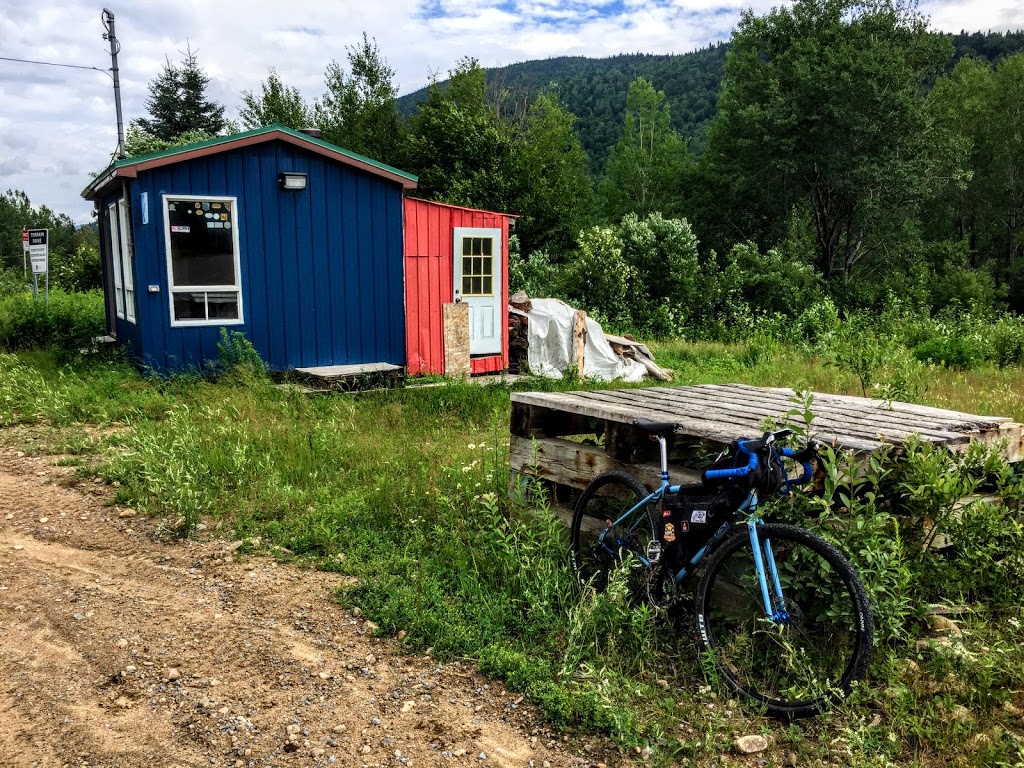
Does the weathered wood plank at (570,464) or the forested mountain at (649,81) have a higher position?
the forested mountain at (649,81)

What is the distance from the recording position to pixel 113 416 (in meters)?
8.40

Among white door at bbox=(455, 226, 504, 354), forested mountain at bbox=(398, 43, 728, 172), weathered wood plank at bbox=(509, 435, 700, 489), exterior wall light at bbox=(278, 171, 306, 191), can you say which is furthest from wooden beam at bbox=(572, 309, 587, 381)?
forested mountain at bbox=(398, 43, 728, 172)

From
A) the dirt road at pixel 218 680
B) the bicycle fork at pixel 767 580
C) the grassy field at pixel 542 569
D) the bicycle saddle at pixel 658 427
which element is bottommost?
the dirt road at pixel 218 680

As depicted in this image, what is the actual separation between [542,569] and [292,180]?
835 centimetres

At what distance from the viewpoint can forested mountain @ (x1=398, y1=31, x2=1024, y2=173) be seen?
2156 inches

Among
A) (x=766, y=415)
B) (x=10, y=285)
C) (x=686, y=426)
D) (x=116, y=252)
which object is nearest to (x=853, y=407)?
(x=766, y=415)

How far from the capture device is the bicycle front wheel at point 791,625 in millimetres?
3104

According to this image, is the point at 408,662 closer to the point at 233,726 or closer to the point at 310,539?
the point at 233,726

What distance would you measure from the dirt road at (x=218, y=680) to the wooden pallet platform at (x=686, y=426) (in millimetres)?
1466

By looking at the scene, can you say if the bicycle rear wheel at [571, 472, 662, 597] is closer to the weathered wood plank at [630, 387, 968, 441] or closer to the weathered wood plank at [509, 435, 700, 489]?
the weathered wood plank at [509, 435, 700, 489]

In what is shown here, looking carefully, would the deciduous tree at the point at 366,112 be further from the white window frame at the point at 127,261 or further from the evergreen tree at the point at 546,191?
the white window frame at the point at 127,261

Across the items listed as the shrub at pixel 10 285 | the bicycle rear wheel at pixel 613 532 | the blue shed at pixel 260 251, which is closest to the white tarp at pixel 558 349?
the blue shed at pixel 260 251

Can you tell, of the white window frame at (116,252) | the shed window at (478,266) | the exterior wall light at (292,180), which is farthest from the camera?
the shed window at (478,266)

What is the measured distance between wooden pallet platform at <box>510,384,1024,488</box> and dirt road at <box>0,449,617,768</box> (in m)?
1.47
